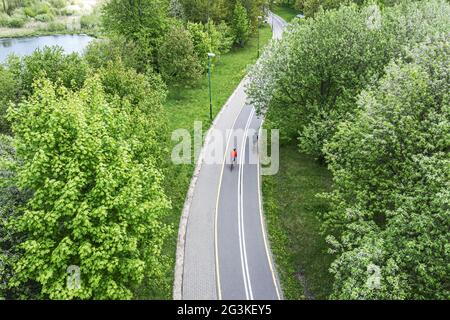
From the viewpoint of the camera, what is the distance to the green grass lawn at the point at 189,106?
2594 centimetres

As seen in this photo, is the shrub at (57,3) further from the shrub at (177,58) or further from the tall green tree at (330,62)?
the tall green tree at (330,62)

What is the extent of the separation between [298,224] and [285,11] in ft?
310

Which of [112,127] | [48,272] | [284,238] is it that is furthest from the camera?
[284,238]

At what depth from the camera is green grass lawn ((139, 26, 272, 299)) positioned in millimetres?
25941

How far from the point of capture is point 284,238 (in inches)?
1051

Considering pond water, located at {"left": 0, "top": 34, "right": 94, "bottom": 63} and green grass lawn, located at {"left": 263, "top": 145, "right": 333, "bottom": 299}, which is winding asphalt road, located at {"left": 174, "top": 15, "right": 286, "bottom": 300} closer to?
green grass lawn, located at {"left": 263, "top": 145, "right": 333, "bottom": 299}

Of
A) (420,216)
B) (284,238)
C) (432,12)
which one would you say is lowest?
(284,238)

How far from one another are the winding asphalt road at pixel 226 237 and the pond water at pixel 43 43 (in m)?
53.1

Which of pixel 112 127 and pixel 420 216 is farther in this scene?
pixel 112 127

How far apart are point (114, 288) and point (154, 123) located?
46.8 feet

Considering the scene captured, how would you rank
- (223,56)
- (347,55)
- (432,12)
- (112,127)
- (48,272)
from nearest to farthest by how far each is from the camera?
(48,272), (112,127), (347,55), (432,12), (223,56)

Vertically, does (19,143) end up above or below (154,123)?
above
